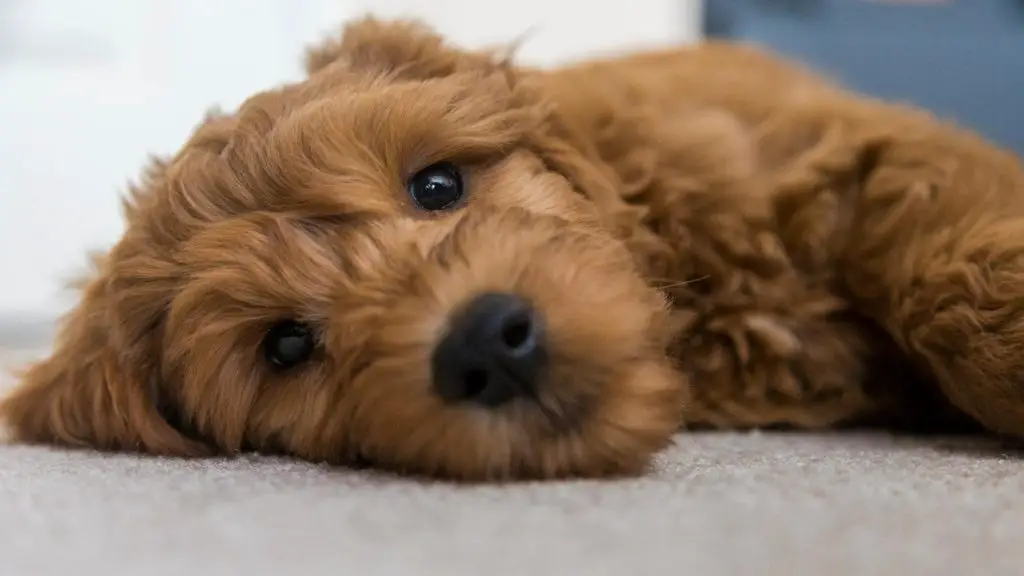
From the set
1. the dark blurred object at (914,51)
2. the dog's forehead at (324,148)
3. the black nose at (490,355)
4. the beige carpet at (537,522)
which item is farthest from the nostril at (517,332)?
the dark blurred object at (914,51)

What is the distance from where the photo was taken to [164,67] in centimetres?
394

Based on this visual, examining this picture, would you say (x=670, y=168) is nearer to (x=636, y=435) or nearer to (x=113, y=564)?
(x=636, y=435)

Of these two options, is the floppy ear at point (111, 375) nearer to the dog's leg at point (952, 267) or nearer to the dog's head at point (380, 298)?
the dog's head at point (380, 298)

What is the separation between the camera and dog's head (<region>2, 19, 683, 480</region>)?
1138 mm

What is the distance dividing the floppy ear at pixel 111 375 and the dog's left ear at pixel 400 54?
46cm

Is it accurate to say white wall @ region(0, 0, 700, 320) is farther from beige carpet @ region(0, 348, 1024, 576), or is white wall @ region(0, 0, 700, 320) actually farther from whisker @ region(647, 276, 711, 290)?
beige carpet @ region(0, 348, 1024, 576)

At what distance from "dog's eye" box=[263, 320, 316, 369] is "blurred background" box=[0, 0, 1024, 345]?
2279mm

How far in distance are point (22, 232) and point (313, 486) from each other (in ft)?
10.1

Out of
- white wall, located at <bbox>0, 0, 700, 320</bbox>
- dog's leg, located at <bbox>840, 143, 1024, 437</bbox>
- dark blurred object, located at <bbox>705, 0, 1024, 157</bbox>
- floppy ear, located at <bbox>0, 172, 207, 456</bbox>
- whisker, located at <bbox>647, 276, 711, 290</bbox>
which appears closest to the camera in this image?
dog's leg, located at <bbox>840, 143, 1024, 437</bbox>

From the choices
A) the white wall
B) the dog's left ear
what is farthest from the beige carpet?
the white wall

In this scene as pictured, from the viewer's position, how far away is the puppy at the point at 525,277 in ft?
3.81

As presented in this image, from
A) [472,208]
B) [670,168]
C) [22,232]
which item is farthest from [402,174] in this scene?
[22,232]

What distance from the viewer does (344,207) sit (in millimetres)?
1385

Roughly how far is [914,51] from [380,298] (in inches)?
108
